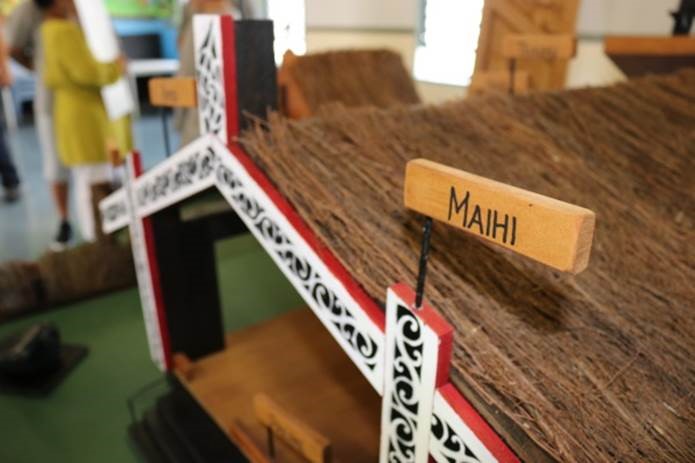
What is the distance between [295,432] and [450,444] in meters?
0.57

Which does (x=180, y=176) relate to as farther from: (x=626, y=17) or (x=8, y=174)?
(x=8, y=174)

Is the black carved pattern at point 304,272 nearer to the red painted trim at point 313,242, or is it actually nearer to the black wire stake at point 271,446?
the red painted trim at point 313,242

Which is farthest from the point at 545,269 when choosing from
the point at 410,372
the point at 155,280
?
the point at 155,280

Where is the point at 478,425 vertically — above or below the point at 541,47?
below

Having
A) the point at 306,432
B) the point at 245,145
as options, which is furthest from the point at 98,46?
the point at 306,432

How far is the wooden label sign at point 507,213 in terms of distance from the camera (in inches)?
21.2

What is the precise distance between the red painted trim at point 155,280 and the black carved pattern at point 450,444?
47.8 inches

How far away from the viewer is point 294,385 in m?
1.73

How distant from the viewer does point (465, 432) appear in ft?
2.21

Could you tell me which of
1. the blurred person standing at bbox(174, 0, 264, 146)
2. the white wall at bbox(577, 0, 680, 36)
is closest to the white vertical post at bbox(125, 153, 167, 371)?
the blurred person standing at bbox(174, 0, 264, 146)

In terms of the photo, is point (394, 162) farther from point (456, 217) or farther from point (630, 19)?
point (630, 19)

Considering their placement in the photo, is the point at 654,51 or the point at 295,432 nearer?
the point at 295,432

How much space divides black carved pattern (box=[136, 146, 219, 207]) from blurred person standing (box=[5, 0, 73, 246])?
1635mm

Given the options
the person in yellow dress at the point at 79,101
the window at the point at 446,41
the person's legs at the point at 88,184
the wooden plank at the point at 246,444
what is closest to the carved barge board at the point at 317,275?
the wooden plank at the point at 246,444
